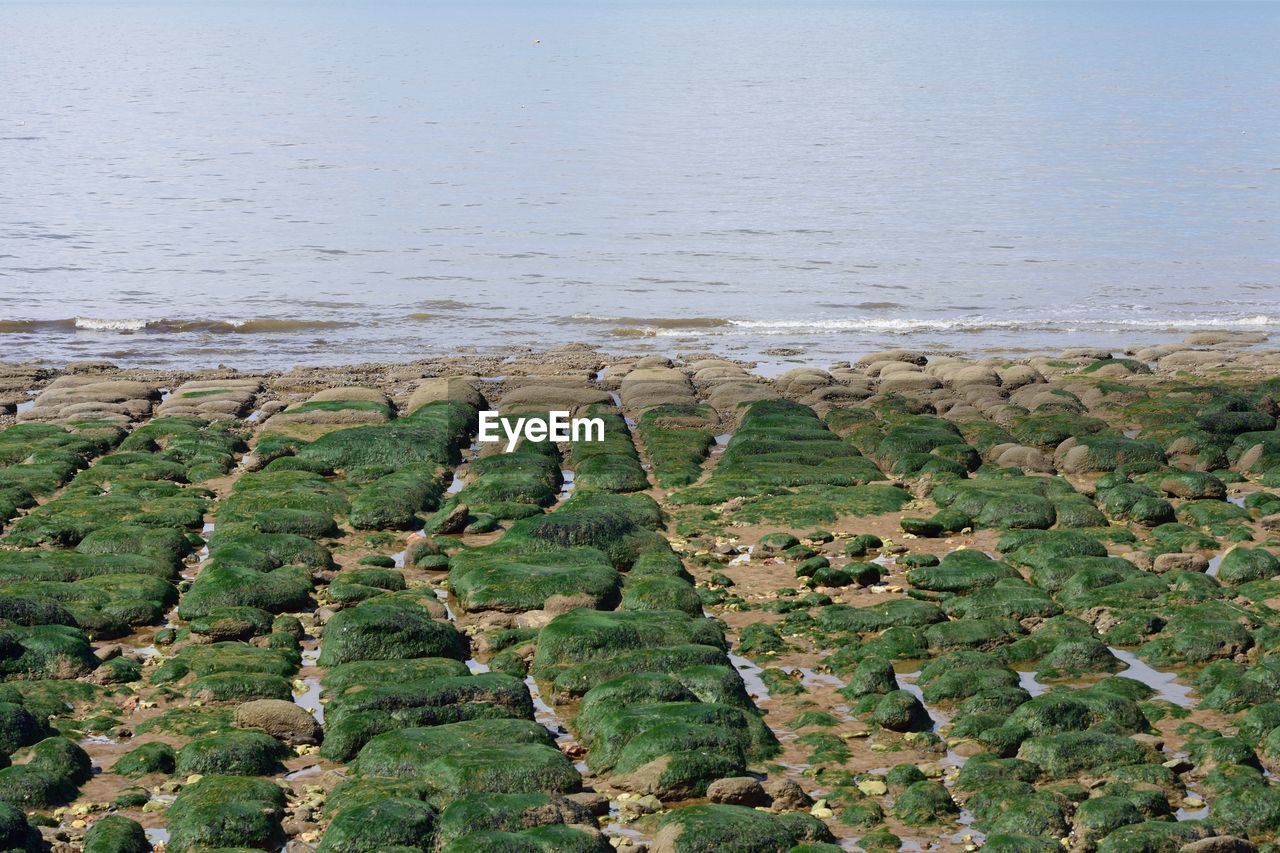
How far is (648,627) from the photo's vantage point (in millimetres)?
14547

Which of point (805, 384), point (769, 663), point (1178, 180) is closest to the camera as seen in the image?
point (769, 663)

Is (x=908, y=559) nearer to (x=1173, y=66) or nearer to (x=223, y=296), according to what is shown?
(x=223, y=296)

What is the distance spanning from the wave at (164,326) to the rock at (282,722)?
24649 mm

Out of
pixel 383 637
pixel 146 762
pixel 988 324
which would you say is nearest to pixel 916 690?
pixel 383 637

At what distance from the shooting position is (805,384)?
27234 mm

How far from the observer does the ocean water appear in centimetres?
3738

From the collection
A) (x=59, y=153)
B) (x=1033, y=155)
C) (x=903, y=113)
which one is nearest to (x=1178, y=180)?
(x=1033, y=155)

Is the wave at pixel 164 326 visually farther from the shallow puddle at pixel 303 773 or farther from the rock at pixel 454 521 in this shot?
the shallow puddle at pixel 303 773

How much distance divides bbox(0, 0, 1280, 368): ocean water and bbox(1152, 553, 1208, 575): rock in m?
17.0

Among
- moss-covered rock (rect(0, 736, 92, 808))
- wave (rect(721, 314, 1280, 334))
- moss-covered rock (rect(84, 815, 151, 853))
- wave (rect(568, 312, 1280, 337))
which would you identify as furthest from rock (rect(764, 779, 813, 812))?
wave (rect(721, 314, 1280, 334))

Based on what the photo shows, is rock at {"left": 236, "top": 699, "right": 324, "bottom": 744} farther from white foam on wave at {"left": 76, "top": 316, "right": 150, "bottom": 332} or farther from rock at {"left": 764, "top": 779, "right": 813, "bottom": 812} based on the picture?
white foam on wave at {"left": 76, "top": 316, "right": 150, "bottom": 332}

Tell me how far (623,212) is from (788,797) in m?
43.3

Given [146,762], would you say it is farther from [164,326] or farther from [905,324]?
[905,324]

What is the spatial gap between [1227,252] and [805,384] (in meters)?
26.3
